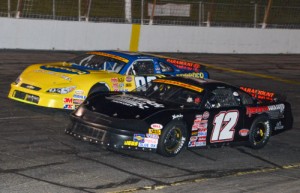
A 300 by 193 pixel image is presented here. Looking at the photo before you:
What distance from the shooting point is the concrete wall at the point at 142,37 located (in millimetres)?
23062

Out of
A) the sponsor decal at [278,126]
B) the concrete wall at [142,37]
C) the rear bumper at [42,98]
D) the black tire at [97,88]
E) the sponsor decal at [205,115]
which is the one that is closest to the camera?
the sponsor decal at [205,115]

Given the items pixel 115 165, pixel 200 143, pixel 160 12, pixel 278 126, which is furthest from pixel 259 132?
pixel 160 12

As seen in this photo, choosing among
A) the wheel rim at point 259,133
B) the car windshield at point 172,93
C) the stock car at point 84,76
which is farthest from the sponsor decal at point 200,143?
the stock car at point 84,76

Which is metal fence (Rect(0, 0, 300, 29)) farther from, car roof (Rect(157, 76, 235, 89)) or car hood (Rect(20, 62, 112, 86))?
car roof (Rect(157, 76, 235, 89))

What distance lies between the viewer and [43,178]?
7965mm

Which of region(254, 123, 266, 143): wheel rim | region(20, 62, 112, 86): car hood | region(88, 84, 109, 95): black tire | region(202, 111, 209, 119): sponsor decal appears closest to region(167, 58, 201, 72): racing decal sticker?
region(20, 62, 112, 86): car hood

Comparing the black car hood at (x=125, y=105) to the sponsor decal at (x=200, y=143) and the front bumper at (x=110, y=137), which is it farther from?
the sponsor decal at (x=200, y=143)

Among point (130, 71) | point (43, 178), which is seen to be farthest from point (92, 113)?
point (130, 71)

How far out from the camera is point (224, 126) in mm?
10383

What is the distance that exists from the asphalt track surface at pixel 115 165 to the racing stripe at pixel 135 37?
41.2 ft

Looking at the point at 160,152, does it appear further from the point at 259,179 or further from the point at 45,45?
the point at 45,45

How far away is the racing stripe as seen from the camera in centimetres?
2528

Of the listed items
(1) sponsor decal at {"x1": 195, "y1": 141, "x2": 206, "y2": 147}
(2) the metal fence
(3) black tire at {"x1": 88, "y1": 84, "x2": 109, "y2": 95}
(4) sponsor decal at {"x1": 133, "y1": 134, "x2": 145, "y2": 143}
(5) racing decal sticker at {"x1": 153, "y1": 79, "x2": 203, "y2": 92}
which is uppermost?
(2) the metal fence

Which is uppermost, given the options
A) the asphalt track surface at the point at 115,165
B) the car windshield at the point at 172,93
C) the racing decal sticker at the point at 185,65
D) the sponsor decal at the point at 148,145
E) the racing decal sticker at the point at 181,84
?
the racing decal sticker at the point at 185,65
